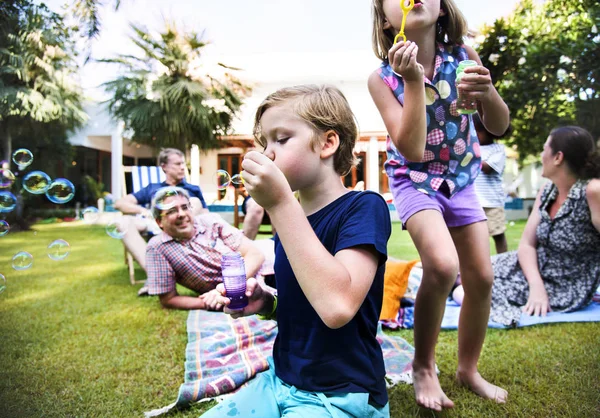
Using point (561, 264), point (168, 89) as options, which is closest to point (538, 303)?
point (561, 264)

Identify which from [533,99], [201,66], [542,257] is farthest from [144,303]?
[201,66]

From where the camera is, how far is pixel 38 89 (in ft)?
29.6

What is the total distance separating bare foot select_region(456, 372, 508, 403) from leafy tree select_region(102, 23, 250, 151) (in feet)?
A: 36.4

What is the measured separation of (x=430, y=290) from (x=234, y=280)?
0.79 metres

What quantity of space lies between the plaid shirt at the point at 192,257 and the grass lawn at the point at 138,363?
29cm

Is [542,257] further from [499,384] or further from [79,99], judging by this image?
[79,99]

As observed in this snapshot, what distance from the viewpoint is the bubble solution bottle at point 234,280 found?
1.11m

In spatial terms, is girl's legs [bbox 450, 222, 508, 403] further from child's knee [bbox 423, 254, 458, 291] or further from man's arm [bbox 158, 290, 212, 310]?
man's arm [bbox 158, 290, 212, 310]

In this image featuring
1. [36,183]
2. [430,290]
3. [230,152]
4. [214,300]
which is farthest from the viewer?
[230,152]

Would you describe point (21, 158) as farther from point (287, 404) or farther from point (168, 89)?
point (168, 89)

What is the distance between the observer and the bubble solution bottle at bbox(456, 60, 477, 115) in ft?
4.68

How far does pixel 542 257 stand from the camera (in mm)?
3004

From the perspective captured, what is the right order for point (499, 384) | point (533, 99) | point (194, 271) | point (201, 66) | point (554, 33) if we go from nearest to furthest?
point (499, 384) < point (194, 271) < point (554, 33) < point (533, 99) < point (201, 66)

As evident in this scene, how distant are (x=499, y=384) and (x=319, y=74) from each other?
38.0 ft
